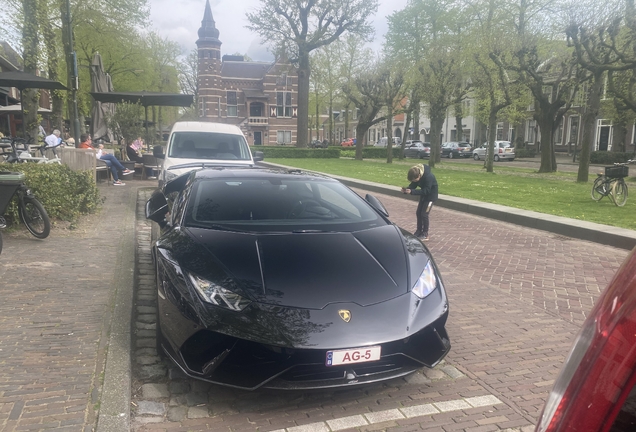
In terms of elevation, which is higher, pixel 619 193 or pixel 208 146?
pixel 208 146

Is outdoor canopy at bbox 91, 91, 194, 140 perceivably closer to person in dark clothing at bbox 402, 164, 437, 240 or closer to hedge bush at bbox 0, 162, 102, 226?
hedge bush at bbox 0, 162, 102, 226

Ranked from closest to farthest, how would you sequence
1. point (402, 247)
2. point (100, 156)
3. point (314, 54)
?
1. point (402, 247)
2. point (100, 156)
3. point (314, 54)

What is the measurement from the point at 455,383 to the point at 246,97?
73.8 meters

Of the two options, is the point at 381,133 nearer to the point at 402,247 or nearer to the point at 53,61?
the point at 53,61

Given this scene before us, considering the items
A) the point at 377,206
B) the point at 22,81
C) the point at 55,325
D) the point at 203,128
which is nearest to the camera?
the point at 55,325

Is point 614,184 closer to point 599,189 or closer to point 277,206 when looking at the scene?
point 599,189

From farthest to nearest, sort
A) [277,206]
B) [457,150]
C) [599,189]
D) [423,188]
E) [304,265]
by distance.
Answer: [457,150] → [599,189] → [423,188] → [277,206] → [304,265]

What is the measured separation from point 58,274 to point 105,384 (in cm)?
281

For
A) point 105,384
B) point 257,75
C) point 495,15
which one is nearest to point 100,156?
point 105,384

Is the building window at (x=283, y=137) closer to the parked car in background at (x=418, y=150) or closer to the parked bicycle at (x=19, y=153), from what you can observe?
the parked car in background at (x=418, y=150)

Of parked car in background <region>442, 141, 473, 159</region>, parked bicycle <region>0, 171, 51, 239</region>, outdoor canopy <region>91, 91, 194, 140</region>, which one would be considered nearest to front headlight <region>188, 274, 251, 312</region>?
parked bicycle <region>0, 171, 51, 239</region>

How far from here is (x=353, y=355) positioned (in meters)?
2.86

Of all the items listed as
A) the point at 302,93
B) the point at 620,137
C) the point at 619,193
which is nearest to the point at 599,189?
the point at 619,193

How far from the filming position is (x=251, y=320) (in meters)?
2.89
